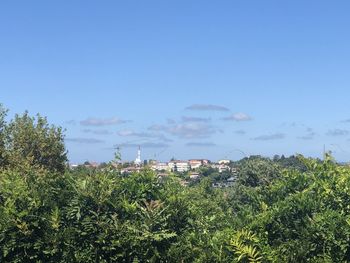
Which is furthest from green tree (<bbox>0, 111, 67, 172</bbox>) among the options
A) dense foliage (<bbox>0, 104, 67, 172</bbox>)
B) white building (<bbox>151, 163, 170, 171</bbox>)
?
white building (<bbox>151, 163, 170, 171</bbox>)

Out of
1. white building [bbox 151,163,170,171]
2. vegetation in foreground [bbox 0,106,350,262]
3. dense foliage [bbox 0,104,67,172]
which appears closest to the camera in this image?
vegetation in foreground [bbox 0,106,350,262]

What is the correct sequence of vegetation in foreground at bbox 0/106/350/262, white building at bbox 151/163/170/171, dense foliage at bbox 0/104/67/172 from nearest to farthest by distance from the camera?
vegetation in foreground at bbox 0/106/350/262, white building at bbox 151/163/170/171, dense foliage at bbox 0/104/67/172

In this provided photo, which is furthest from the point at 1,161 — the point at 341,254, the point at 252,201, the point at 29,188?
the point at 341,254

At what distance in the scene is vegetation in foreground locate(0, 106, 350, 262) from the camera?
6805 mm

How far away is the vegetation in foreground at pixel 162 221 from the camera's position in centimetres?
680

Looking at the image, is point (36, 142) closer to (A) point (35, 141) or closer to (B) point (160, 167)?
(A) point (35, 141)

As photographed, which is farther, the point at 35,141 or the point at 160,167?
the point at 35,141

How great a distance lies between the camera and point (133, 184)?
792 centimetres

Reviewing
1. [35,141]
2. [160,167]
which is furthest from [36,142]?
[160,167]

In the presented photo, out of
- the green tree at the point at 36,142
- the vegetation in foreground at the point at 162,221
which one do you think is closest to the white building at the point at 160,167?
the vegetation in foreground at the point at 162,221

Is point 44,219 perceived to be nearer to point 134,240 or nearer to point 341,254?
point 134,240

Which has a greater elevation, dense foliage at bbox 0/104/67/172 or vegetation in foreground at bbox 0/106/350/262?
dense foliage at bbox 0/104/67/172

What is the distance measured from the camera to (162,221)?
7.44 meters

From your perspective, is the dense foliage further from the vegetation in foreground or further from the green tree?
the vegetation in foreground
